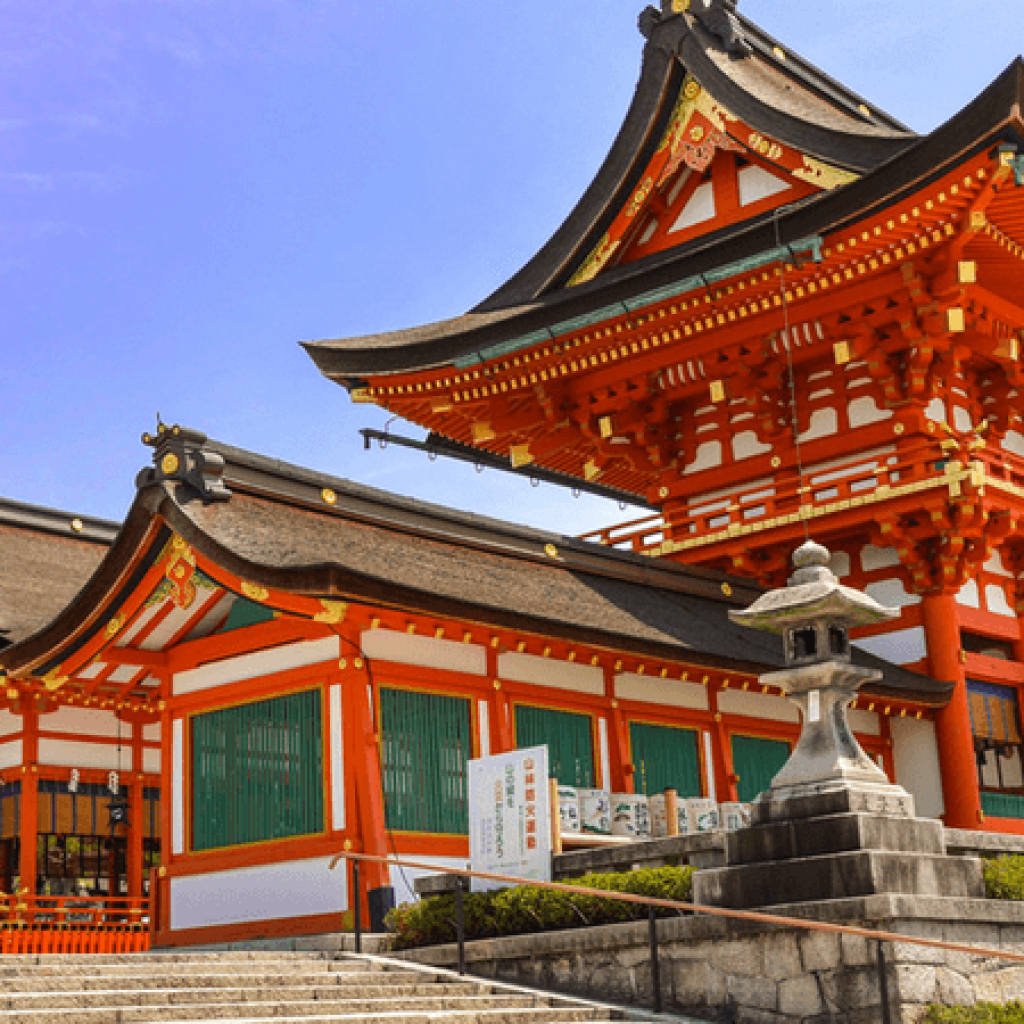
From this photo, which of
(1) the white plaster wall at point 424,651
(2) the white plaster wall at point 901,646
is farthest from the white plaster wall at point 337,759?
(2) the white plaster wall at point 901,646

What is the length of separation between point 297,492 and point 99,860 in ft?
23.0

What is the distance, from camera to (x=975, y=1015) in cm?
1064

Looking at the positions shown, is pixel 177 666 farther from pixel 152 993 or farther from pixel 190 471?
pixel 152 993

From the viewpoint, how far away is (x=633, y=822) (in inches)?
657

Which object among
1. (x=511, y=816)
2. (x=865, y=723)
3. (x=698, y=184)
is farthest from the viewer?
(x=698, y=184)

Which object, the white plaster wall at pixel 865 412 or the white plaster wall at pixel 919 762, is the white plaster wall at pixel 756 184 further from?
the white plaster wall at pixel 919 762

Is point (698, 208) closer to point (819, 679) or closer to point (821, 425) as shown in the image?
point (821, 425)

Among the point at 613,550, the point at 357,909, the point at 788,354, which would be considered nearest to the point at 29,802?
the point at 357,909

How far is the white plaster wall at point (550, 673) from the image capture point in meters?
17.2

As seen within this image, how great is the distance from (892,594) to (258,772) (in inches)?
439

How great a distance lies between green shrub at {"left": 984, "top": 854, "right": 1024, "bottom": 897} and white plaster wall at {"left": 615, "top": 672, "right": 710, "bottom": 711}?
668 centimetres

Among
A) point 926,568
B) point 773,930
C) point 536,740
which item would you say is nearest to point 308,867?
point 536,740

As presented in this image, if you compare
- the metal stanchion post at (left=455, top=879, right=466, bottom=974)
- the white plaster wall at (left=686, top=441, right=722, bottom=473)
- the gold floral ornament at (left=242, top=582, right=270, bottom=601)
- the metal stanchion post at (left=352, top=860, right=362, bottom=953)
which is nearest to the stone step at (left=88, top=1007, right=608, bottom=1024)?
the metal stanchion post at (left=455, top=879, right=466, bottom=974)

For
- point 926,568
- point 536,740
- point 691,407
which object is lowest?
point 536,740
